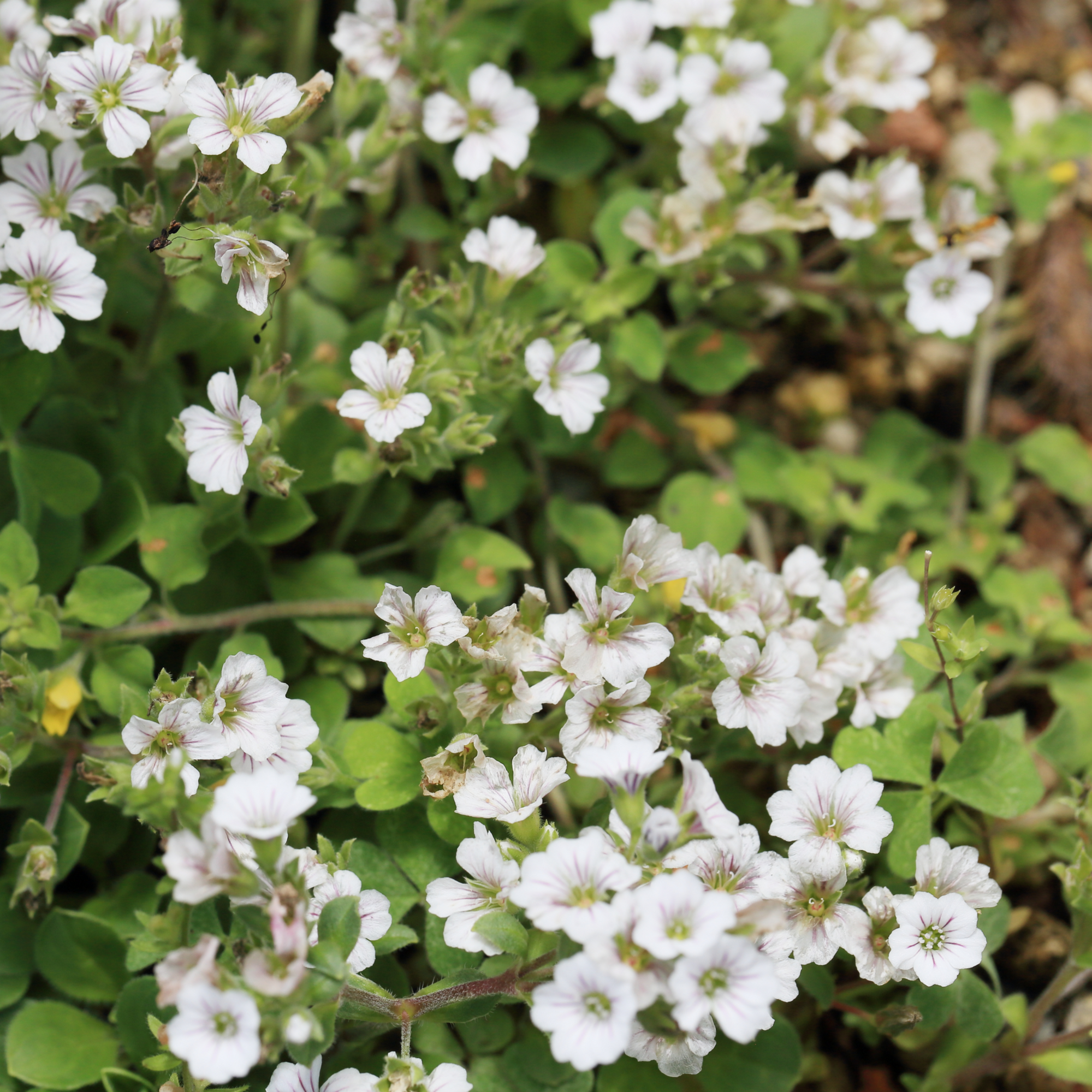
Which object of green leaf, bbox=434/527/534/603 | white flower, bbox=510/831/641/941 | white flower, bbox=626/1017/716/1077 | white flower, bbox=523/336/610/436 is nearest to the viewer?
white flower, bbox=510/831/641/941

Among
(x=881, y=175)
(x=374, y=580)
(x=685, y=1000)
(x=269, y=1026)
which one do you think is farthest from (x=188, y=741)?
(x=881, y=175)

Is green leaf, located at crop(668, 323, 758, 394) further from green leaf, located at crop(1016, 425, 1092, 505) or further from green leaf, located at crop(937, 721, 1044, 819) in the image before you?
green leaf, located at crop(937, 721, 1044, 819)

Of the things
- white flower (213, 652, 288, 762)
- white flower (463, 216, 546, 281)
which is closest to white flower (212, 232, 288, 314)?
white flower (463, 216, 546, 281)

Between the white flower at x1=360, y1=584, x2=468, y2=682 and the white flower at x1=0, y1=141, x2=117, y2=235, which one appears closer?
the white flower at x1=360, y1=584, x2=468, y2=682

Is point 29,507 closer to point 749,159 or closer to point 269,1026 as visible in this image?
point 269,1026

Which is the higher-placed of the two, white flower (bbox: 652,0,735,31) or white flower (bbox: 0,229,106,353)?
white flower (bbox: 652,0,735,31)

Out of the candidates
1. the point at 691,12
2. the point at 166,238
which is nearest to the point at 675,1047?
the point at 166,238

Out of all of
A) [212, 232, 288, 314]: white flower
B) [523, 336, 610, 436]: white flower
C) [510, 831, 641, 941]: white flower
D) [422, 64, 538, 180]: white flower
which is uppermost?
[422, 64, 538, 180]: white flower

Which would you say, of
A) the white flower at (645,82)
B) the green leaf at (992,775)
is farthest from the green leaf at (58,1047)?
the white flower at (645,82)
